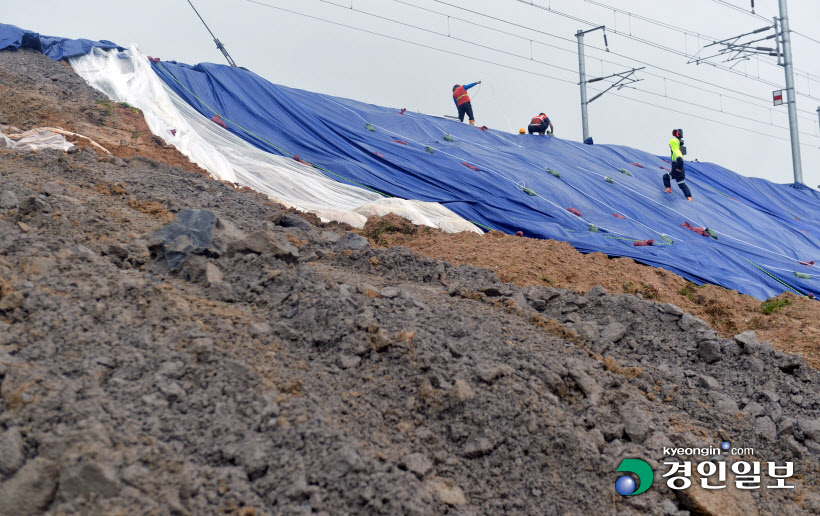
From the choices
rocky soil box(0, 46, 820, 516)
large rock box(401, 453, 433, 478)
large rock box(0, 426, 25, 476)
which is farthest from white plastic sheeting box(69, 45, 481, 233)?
large rock box(0, 426, 25, 476)

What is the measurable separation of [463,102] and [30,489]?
12062 millimetres

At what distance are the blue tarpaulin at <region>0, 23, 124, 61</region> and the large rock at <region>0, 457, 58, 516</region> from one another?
Answer: 8078 millimetres

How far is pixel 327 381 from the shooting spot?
3.26m

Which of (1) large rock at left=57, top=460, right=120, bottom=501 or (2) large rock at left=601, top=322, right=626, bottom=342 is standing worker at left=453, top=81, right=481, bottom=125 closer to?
(2) large rock at left=601, top=322, right=626, bottom=342

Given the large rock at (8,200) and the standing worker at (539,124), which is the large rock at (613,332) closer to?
the large rock at (8,200)

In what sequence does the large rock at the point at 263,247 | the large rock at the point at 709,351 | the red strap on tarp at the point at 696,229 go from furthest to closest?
the red strap on tarp at the point at 696,229
the large rock at the point at 709,351
the large rock at the point at 263,247

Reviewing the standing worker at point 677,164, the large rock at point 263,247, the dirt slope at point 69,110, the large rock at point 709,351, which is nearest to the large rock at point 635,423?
the large rock at point 709,351

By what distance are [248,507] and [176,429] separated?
0.50 m

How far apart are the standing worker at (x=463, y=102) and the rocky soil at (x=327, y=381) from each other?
8.76 metres

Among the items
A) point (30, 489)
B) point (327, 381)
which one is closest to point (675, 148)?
point (327, 381)

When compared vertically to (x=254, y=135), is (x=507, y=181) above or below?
below

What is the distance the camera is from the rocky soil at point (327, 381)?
2.48 m

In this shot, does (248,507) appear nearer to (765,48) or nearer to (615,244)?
(615,244)

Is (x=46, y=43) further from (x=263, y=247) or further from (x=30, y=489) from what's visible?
(x=30, y=489)
